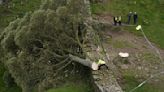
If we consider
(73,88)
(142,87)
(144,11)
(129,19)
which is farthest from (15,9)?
(142,87)

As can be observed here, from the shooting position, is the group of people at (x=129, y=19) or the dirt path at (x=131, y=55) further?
the group of people at (x=129, y=19)

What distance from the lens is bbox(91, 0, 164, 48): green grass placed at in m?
36.0

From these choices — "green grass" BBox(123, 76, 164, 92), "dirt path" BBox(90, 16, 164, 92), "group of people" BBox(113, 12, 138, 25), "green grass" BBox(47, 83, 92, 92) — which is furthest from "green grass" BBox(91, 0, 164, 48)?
"green grass" BBox(47, 83, 92, 92)

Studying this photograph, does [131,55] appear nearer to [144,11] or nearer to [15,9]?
[144,11]

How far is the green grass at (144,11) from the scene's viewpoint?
36.0 metres

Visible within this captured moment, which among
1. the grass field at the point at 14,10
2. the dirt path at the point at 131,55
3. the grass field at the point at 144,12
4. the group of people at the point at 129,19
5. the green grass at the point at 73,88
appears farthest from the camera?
the grass field at the point at 14,10

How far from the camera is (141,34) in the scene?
3516cm

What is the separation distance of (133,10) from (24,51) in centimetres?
1181

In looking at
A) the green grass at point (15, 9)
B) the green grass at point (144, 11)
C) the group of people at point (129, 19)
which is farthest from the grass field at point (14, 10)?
the group of people at point (129, 19)

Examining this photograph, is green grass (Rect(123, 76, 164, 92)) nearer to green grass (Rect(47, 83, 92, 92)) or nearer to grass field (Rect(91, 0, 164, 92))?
green grass (Rect(47, 83, 92, 92))

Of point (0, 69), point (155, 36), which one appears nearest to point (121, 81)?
point (155, 36)

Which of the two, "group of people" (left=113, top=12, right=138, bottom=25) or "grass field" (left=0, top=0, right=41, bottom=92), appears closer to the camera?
"group of people" (left=113, top=12, right=138, bottom=25)

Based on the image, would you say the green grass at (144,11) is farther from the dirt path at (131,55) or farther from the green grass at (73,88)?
the green grass at (73,88)

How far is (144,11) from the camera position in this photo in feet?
130
